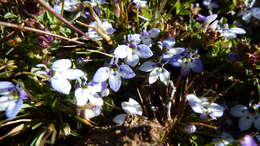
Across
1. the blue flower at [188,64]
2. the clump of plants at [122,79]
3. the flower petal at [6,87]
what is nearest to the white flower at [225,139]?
the clump of plants at [122,79]

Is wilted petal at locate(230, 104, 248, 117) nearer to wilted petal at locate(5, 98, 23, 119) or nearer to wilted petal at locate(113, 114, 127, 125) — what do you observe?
wilted petal at locate(113, 114, 127, 125)

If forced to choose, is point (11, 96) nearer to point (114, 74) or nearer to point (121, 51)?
point (114, 74)

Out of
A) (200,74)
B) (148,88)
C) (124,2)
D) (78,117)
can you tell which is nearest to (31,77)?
(78,117)

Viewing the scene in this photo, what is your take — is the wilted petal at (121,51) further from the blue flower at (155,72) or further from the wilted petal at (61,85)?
the wilted petal at (61,85)

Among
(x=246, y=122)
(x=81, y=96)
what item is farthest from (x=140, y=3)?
(x=246, y=122)

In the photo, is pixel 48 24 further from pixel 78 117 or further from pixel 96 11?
pixel 78 117

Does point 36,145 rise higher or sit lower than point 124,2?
lower
